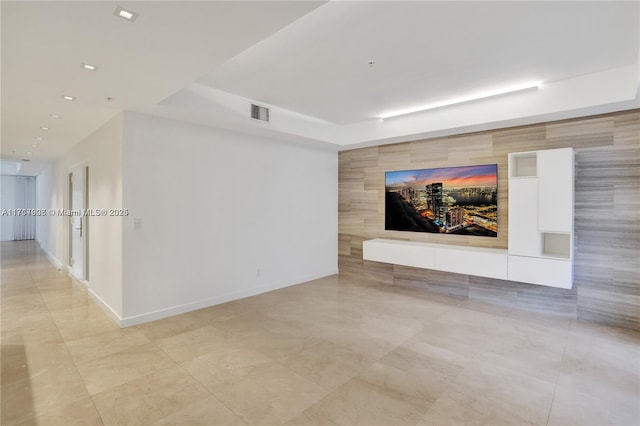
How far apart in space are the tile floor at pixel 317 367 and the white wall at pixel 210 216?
519mm

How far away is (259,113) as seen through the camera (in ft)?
15.3

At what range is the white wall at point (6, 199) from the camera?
11133 mm

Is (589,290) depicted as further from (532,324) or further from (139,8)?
(139,8)

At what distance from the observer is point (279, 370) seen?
2.88m

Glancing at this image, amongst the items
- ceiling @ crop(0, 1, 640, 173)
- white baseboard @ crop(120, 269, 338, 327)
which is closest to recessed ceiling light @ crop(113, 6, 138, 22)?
ceiling @ crop(0, 1, 640, 173)

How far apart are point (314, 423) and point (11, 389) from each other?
2.49 metres

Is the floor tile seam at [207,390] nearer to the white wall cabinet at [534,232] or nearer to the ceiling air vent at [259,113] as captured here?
the ceiling air vent at [259,113]

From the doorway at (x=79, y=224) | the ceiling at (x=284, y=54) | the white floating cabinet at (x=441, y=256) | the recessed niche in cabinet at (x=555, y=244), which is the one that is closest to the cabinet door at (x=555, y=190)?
the recessed niche in cabinet at (x=555, y=244)

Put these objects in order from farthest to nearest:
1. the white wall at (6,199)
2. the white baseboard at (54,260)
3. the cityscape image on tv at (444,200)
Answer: the white wall at (6,199)
the white baseboard at (54,260)
the cityscape image on tv at (444,200)

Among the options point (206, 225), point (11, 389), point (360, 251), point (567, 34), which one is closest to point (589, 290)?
point (567, 34)

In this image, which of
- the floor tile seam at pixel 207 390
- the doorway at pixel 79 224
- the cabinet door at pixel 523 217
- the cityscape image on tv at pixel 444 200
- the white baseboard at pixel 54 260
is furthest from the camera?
the white baseboard at pixel 54 260

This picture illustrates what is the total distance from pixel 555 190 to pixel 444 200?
1.57m

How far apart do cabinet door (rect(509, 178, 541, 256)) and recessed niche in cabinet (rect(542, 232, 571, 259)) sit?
286mm

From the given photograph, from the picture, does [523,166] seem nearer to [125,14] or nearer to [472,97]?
[472,97]
